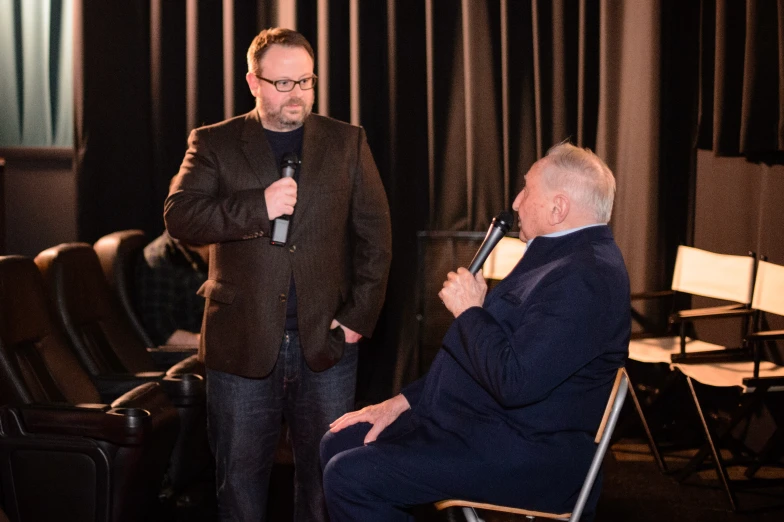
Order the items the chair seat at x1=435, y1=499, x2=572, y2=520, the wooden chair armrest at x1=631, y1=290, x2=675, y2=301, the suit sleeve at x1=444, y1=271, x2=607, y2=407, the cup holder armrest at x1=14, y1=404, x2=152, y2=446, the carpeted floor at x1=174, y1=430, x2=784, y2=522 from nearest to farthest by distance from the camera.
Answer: the suit sleeve at x1=444, y1=271, x2=607, y2=407 → the chair seat at x1=435, y1=499, x2=572, y2=520 → the cup holder armrest at x1=14, y1=404, x2=152, y2=446 → the carpeted floor at x1=174, y1=430, x2=784, y2=522 → the wooden chair armrest at x1=631, y1=290, x2=675, y2=301

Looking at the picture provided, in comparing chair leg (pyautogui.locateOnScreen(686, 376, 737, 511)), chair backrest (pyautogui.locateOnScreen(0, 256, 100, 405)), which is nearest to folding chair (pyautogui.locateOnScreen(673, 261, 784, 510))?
chair leg (pyautogui.locateOnScreen(686, 376, 737, 511))

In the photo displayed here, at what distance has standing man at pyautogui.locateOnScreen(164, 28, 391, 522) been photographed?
8.20 ft

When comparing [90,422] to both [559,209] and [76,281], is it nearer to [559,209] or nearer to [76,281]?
[76,281]

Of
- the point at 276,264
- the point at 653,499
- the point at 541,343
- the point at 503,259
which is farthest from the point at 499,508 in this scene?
the point at 503,259

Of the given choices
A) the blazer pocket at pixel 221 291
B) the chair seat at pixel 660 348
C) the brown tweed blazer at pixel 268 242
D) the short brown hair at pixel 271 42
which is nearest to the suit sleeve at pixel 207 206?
the brown tweed blazer at pixel 268 242

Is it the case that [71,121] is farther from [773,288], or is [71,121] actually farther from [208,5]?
[773,288]

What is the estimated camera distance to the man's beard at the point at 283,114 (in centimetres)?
251

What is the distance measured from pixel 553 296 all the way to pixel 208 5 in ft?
11.9

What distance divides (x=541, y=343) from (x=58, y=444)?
5.25ft

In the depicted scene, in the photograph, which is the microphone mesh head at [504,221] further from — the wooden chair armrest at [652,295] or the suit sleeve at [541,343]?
the wooden chair armrest at [652,295]

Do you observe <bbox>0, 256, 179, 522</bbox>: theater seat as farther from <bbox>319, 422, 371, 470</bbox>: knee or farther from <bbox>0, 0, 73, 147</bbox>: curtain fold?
<bbox>0, 0, 73, 147</bbox>: curtain fold

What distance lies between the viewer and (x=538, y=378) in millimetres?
1991

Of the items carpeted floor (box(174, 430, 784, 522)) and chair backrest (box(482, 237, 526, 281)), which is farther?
chair backrest (box(482, 237, 526, 281))

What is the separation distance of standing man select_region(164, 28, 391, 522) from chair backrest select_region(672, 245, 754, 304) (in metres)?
2.19
